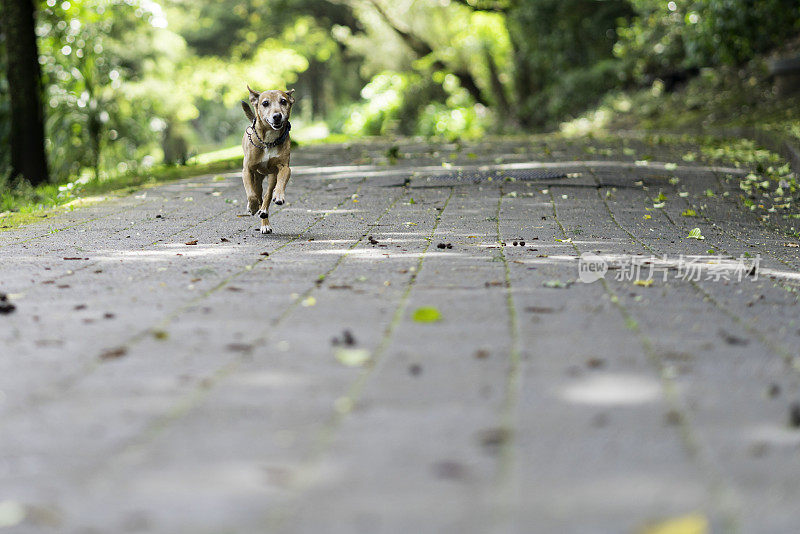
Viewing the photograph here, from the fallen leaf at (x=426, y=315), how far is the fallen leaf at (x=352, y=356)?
1.52 ft

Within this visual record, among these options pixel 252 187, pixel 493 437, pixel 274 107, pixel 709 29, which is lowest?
pixel 493 437

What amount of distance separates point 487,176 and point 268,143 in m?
3.81

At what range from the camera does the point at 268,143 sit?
564cm

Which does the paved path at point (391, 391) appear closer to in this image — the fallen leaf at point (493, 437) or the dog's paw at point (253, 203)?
the fallen leaf at point (493, 437)

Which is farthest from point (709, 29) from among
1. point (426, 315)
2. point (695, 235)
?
point (426, 315)

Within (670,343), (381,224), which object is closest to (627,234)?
(381,224)

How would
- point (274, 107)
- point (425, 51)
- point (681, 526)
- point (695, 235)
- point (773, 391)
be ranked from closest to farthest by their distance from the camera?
point (681, 526) → point (773, 391) → point (274, 107) → point (695, 235) → point (425, 51)

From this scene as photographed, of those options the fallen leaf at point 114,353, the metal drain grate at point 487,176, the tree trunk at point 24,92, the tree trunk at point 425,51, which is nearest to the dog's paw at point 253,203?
the metal drain grate at point 487,176

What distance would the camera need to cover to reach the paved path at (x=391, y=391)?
1.89m

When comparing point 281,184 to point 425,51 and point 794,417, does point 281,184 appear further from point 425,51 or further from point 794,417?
point 425,51

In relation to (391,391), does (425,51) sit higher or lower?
higher

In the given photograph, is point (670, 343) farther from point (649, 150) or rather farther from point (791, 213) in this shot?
point (649, 150)

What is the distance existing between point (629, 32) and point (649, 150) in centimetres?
718

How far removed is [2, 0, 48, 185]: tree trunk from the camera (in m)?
9.48
